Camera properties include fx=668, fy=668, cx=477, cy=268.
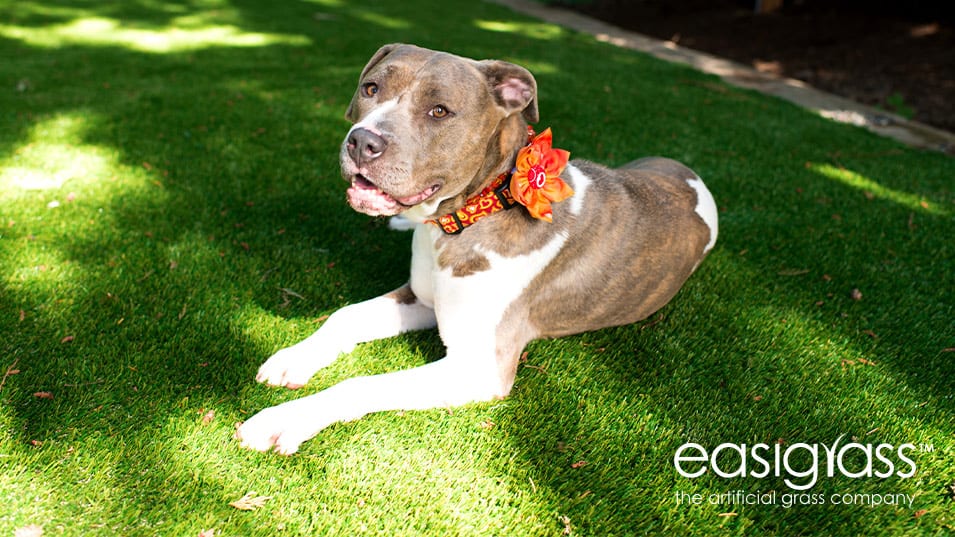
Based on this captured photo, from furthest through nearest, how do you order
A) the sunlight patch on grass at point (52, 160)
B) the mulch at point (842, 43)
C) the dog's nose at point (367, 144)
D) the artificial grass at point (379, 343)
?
the mulch at point (842, 43), the sunlight patch on grass at point (52, 160), the dog's nose at point (367, 144), the artificial grass at point (379, 343)

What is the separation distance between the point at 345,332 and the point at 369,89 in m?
1.21

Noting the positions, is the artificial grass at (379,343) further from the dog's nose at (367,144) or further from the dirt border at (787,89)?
the dog's nose at (367,144)

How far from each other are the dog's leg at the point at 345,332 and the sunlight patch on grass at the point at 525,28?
1015 cm

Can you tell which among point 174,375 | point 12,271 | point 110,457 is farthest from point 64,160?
point 110,457

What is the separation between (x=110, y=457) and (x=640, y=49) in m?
11.7

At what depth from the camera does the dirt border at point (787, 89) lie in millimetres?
7859

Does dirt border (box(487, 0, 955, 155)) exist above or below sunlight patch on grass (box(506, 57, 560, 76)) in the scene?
above

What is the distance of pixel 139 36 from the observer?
32.7ft

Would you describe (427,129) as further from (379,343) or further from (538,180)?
(379,343)

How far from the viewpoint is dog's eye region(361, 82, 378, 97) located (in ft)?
9.92

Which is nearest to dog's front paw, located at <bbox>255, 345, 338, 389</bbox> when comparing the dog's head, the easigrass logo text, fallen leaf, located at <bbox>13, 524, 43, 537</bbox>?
the dog's head

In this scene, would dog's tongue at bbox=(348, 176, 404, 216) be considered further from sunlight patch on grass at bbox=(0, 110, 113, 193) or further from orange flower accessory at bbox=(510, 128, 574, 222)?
sunlight patch on grass at bbox=(0, 110, 113, 193)

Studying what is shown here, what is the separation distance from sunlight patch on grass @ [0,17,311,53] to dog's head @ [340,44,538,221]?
25.0 feet

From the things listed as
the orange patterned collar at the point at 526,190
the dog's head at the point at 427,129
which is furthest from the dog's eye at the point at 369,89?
the orange patterned collar at the point at 526,190
